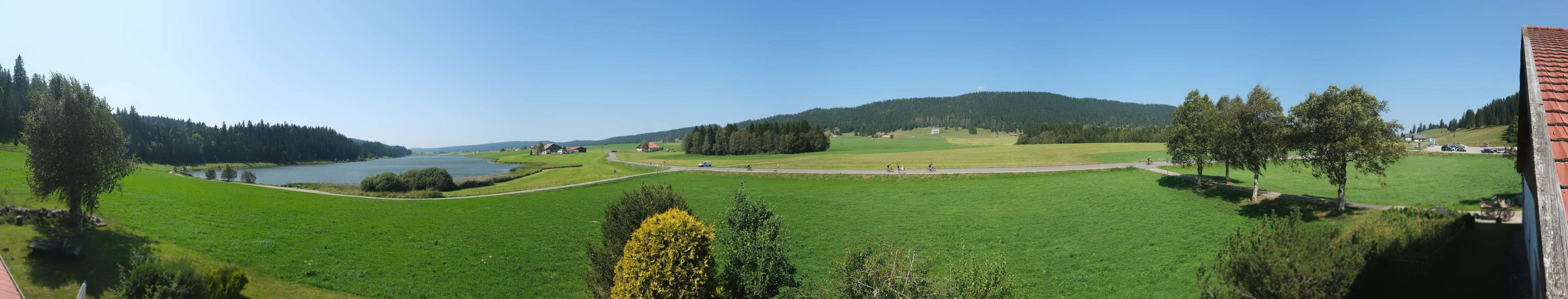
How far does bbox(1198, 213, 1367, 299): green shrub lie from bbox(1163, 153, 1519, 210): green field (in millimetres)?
7170

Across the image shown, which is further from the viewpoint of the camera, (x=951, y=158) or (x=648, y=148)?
(x=648, y=148)

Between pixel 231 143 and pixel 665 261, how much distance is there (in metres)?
74.8

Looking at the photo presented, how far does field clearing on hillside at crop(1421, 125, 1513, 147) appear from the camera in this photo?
56500 mm

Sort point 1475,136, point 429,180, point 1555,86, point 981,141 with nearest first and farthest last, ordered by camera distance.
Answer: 1. point 1555,86
2. point 429,180
3. point 1475,136
4. point 981,141

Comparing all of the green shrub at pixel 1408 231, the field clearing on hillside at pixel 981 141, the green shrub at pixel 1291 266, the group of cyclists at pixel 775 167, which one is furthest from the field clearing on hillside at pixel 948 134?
the green shrub at pixel 1291 266

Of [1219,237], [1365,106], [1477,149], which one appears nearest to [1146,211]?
[1219,237]

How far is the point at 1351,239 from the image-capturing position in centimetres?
656

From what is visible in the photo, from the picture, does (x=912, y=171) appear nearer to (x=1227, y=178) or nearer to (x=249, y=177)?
(x=1227, y=178)

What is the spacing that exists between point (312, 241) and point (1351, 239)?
2325cm

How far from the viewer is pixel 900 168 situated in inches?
1907

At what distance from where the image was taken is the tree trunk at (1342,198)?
12.6 meters

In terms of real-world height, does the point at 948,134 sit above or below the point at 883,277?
above

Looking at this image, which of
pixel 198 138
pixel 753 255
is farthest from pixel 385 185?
pixel 753 255

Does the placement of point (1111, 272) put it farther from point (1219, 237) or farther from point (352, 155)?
point (352, 155)
